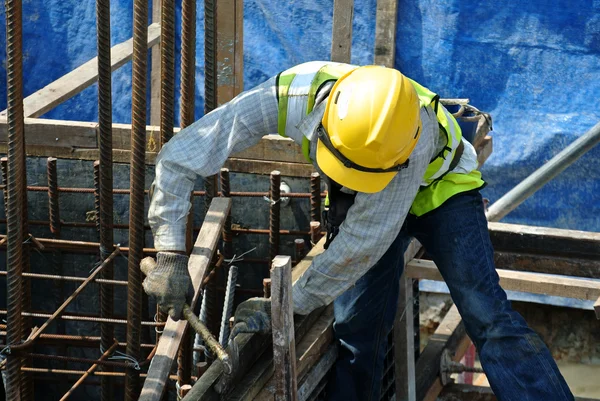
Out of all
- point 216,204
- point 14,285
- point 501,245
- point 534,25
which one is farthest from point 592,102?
point 14,285

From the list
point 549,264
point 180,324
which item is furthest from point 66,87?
point 549,264

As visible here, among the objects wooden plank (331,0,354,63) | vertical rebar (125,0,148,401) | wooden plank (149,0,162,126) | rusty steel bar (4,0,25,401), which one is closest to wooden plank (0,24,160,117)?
wooden plank (149,0,162,126)

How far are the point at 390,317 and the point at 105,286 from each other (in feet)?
6.47

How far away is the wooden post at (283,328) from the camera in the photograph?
10.8ft

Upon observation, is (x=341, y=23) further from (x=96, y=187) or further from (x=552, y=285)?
(x=552, y=285)

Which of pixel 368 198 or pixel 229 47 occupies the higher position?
pixel 229 47

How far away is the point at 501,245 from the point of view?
215 inches

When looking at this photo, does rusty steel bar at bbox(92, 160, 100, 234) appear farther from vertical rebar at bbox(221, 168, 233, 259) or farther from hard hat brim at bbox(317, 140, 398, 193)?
hard hat brim at bbox(317, 140, 398, 193)

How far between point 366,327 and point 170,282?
121 cm

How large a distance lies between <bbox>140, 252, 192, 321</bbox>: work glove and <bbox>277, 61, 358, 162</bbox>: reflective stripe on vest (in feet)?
2.47

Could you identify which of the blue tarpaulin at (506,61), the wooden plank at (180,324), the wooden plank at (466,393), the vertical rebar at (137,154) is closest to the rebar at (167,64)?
the vertical rebar at (137,154)

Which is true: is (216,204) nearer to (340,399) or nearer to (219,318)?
(340,399)

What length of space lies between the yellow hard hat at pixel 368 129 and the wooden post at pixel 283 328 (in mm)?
545

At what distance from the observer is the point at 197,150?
3.84m
